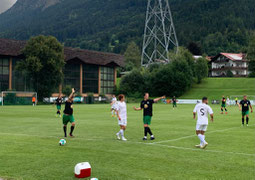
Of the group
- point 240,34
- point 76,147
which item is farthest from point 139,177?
point 240,34

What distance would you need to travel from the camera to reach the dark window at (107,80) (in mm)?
92750

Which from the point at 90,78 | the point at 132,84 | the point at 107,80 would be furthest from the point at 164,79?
the point at 90,78

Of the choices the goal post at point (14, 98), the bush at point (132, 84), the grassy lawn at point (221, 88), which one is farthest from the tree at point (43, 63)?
the grassy lawn at point (221, 88)

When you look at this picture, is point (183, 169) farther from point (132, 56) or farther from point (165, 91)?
point (132, 56)

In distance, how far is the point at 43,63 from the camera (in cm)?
7194

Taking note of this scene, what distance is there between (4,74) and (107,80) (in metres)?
30.8

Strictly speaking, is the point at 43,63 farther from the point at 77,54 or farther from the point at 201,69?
the point at 201,69

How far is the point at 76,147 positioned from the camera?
13.0 meters

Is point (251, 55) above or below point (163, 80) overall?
above

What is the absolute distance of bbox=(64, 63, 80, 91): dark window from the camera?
84.2 m

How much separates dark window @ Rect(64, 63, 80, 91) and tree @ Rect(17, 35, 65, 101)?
8.94m

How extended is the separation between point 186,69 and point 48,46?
4053 centimetres

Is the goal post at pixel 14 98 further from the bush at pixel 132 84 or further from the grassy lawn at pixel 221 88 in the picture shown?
the grassy lawn at pixel 221 88

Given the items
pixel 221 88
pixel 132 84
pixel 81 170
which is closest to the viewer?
pixel 81 170
